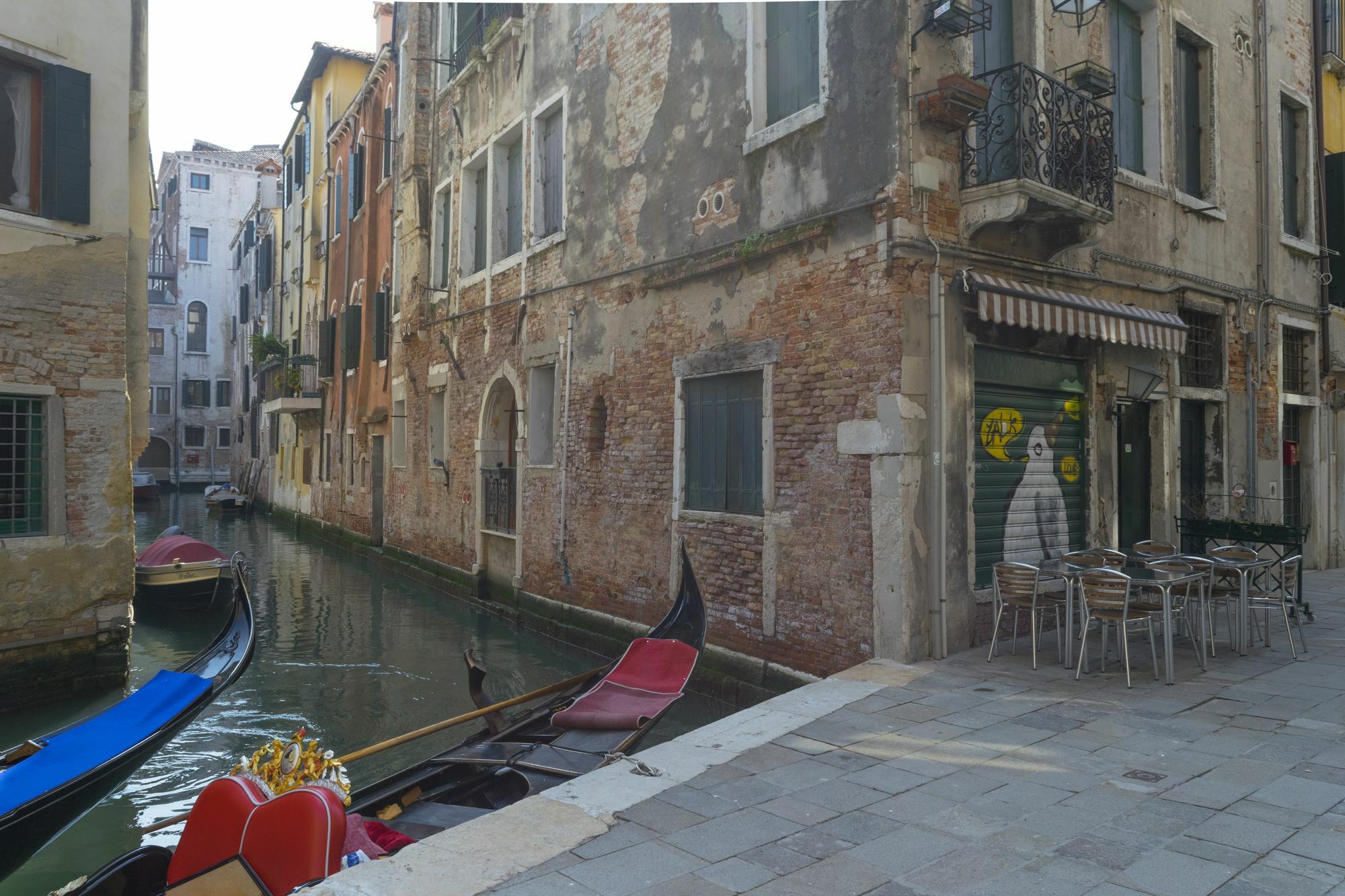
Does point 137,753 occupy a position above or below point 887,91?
below

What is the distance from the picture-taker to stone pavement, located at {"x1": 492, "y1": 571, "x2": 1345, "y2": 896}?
286cm

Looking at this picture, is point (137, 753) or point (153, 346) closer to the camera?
point (137, 753)

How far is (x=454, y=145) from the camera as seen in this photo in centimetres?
1268

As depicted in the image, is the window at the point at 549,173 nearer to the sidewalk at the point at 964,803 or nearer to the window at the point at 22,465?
the window at the point at 22,465

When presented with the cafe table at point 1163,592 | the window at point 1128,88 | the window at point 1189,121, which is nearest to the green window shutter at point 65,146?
the cafe table at point 1163,592

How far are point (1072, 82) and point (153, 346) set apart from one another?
36.9 meters

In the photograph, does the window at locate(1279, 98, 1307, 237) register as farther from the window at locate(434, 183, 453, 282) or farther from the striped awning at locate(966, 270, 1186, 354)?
the window at locate(434, 183, 453, 282)

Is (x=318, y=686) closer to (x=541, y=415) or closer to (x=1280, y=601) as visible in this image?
(x=541, y=415)

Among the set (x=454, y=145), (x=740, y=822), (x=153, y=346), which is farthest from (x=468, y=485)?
(x=153, y=346)

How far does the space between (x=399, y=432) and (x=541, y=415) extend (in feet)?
17.6

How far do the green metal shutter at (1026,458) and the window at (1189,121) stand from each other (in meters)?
2.68

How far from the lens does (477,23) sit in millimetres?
11930

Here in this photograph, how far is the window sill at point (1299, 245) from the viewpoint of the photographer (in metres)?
9.07

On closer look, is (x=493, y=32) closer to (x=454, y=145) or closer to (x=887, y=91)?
(x=454, y=145)
